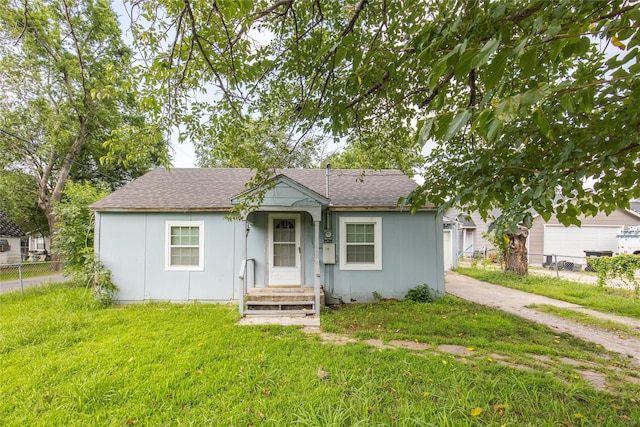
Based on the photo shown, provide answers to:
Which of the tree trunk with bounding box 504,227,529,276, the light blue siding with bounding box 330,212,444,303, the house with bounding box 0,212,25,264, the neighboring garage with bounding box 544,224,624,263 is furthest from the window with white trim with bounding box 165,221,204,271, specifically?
the neighboring garage with bounding box 544,224,624,263

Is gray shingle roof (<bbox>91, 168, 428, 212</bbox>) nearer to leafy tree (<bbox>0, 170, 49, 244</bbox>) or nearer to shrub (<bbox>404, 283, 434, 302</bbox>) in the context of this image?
shrub (<bbox>404, 283, 434, 302</bbox>)

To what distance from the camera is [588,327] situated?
544 cm

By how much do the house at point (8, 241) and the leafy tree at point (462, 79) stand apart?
21.4 meters

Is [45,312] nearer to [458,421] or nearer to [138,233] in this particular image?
[138,233]

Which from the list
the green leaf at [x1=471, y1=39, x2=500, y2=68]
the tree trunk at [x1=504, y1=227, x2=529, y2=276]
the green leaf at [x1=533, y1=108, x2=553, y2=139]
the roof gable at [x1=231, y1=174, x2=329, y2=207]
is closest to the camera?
the green leaf at [x1=471, y1=39, x2=500, y2=68]

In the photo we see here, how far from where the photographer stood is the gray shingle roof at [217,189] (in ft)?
23.3

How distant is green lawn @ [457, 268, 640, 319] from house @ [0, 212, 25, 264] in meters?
25.9

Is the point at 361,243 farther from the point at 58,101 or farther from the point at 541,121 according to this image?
the point at 58,101

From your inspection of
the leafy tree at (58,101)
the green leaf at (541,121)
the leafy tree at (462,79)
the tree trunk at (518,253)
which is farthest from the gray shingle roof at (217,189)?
the tree trunk at (518,253)

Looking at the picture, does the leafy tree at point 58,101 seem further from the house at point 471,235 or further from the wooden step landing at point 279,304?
the house at point 471,235

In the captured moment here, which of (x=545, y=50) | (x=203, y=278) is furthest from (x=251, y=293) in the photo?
(x=545, y=50)

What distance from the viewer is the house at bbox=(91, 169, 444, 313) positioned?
7.05 metres

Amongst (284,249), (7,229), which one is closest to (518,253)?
(284,249)

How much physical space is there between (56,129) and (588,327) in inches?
797
